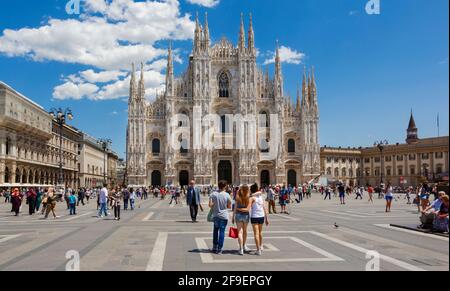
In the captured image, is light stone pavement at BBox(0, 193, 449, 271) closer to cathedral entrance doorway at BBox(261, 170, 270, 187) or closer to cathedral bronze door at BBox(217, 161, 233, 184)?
cathedral bronze door at BBox(217, 161, 233, 184)

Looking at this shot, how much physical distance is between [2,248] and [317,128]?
56.0 metres

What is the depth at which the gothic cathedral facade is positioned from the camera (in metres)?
60.2

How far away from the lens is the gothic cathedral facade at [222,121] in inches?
2370

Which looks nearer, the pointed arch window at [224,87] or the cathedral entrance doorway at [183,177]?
the cathedral entrance doorway at [183,177]

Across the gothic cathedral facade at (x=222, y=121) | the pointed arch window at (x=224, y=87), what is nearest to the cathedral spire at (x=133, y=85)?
the gothic cathedral facade at (x=222, y=121)

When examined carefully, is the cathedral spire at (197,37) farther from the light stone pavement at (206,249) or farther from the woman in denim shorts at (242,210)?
the woman in denim shorts at (242,210)

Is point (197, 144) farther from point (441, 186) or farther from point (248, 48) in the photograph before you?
point (441, 186)

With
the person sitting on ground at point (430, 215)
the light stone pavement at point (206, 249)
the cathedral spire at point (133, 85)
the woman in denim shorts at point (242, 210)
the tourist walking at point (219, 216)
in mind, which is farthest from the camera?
the cathedral spire at point (133, 85)

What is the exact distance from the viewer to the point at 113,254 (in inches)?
380

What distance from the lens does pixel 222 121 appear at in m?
62.8

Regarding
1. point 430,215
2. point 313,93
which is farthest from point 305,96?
point 430,215
